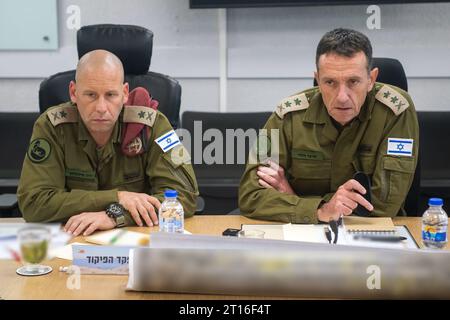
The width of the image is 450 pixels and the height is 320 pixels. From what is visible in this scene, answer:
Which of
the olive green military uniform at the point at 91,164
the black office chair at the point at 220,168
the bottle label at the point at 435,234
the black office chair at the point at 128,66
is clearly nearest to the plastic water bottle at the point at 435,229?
the bottle label at the point at 435,234

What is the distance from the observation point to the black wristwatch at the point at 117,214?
1933 mm

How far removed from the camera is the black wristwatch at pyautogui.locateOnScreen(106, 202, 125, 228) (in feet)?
6.34

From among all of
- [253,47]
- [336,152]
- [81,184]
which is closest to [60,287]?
[81,184]

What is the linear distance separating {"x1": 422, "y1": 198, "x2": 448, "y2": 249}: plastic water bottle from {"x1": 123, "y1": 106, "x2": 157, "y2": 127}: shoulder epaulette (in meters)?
0.99

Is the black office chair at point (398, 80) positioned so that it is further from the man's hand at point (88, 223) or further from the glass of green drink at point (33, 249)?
the glass of green drink at point (33, 249)

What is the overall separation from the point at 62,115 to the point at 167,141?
14.8 inches

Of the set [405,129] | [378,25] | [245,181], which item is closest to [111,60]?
[245,181]

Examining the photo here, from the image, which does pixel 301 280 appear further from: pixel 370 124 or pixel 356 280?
pixel 370 124

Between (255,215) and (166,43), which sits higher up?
(166,43)

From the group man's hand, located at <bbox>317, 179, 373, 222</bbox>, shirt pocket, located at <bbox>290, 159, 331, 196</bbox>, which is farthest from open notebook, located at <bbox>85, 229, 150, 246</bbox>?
shirt pocket, located at <bbox>290, 159, 331, 196</bbox>

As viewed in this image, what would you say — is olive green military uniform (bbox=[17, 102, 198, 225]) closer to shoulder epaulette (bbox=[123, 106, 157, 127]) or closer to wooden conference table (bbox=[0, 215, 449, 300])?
shoulder epaulette (bbox=[123, 106, 157, 127])

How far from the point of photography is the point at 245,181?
2.19 metres

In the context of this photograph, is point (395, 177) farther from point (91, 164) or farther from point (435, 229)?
point (91, 164)

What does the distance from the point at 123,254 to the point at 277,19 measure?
2.63m
